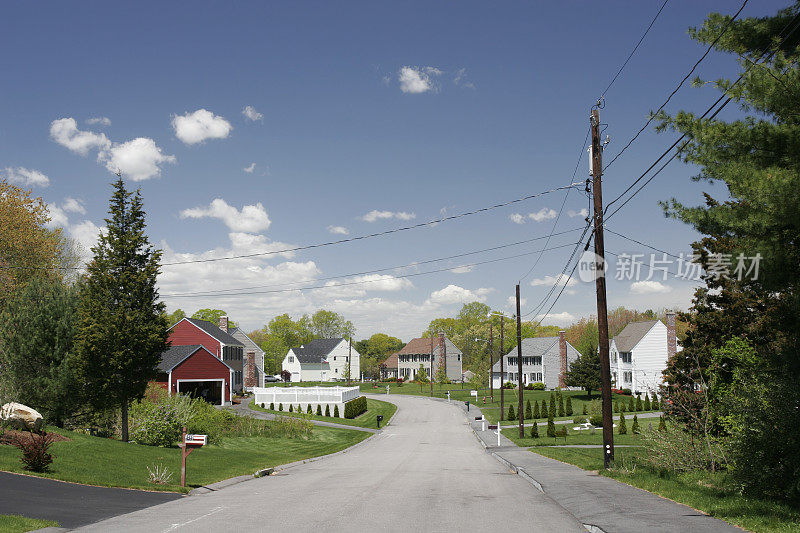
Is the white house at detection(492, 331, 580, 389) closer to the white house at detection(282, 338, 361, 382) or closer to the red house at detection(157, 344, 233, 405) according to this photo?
the white house at detection(282, 338, 361, 382)

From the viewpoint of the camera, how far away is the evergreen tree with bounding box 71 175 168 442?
2675 centimetres

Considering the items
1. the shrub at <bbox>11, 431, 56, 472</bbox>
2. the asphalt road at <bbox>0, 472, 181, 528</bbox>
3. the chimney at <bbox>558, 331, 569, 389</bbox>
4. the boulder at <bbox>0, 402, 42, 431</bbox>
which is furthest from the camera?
the chimney at <bbox>558, 331, 569, 389</bbox>

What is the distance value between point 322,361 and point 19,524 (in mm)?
123535

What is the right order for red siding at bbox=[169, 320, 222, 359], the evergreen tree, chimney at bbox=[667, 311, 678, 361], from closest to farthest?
the evergreen tree < red siding at bbox=[169, 320, 222, 359] < chimney at bbox=[667, 311, 678, 361]

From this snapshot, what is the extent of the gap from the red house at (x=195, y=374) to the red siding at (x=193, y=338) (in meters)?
7.52

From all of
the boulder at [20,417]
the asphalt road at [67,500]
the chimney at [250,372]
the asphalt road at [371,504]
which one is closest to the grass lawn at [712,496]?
the asphalt road at [371,504]

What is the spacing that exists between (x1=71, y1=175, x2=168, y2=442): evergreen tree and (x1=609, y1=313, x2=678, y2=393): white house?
61.2 m

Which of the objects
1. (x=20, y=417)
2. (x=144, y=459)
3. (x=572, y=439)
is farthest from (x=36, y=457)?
(x=572, y=439)

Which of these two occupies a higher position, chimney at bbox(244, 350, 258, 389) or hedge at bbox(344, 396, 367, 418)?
chimney at bbox(244, 350, 258, 389)

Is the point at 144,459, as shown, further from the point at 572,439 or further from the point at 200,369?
the point at 200,369

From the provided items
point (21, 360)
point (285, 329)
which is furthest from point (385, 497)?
point (285, 329)

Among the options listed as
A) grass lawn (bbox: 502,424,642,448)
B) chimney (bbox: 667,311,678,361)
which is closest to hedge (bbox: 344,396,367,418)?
grass lawn (bbox: 502,424,642,448)

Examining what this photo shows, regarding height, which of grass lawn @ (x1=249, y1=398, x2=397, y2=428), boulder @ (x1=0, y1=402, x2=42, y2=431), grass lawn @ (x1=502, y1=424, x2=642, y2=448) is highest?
boulder @ (x1=0, y1=402, x2=42, y2=431)

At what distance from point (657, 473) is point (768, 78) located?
11787mm
